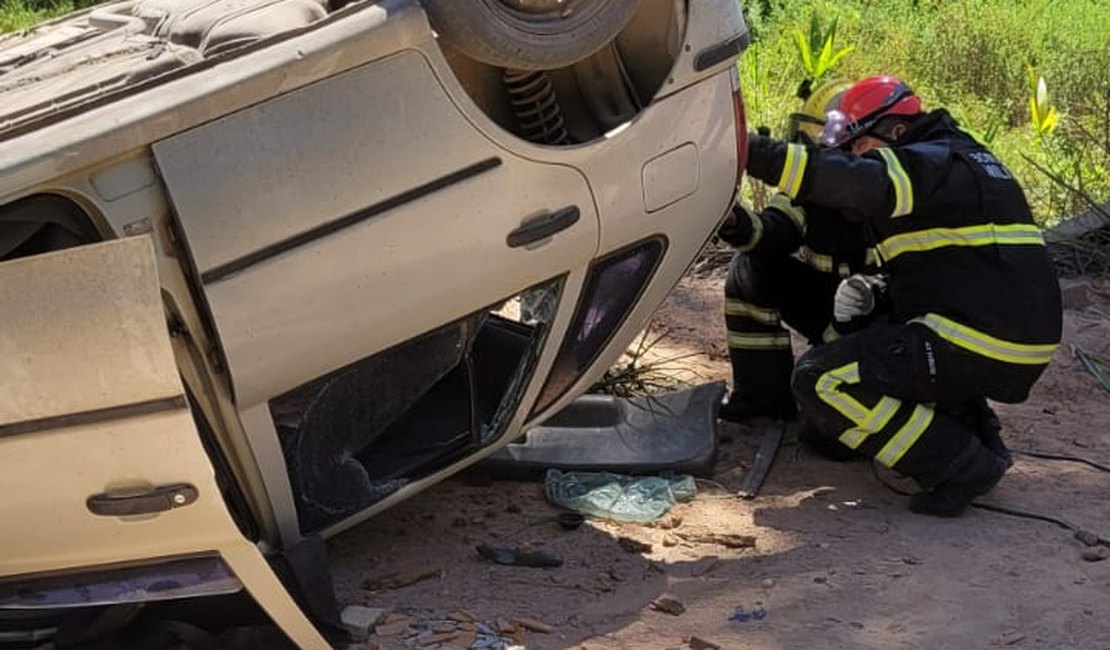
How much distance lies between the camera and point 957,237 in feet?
14.6

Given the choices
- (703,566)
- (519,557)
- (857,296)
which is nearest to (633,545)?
(703,566)

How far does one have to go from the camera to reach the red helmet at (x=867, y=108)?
15.3 ft

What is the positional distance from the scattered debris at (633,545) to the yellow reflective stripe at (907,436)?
32.0 inches

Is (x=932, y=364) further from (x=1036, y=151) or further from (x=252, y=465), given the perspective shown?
(x=1036, y=151)

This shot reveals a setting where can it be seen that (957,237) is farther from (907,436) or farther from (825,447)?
(825,447)

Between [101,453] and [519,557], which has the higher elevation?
[101,453]

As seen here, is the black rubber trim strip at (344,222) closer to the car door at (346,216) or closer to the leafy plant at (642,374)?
the car door at (346,216)

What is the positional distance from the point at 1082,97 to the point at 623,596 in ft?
17.7

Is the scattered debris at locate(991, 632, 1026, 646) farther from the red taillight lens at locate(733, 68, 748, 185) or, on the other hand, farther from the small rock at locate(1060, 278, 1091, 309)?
the small rock at locate(1060, 278, 1091, 309)

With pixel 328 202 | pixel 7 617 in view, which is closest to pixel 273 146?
pixel 328 202

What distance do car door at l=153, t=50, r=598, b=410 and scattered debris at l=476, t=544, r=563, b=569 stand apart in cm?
81

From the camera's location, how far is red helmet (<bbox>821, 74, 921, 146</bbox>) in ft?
15.3

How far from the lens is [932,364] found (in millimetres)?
4438

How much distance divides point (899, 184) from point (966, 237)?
282 mm
